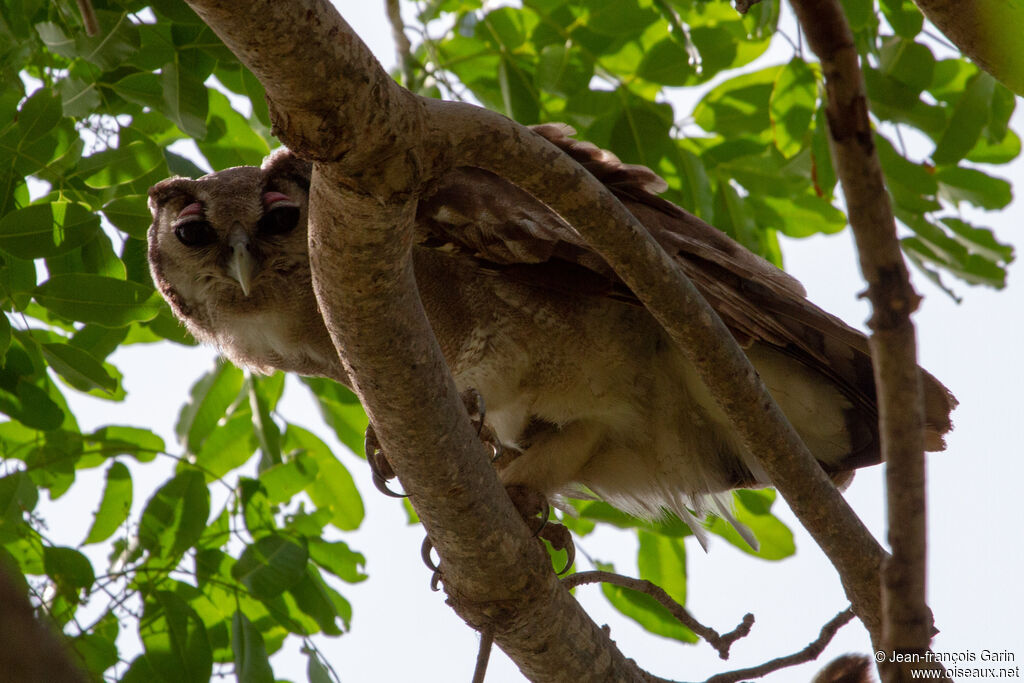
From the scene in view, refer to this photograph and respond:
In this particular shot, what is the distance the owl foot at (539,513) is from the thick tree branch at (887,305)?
155cm

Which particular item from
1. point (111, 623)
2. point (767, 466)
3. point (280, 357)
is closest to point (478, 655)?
point (767, 466)

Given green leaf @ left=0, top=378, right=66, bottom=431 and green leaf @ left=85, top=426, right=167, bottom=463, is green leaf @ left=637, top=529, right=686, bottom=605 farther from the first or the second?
green leaf @ left=0, top=378, right=66, bottom=431

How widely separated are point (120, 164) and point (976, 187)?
2404 mm

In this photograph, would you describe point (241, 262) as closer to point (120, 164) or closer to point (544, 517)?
point (120, 164)

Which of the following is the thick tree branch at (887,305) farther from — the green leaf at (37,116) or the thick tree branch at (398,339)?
the green leaf at (37,116)

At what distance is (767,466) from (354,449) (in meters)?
1.73

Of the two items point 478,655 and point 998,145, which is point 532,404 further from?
point 998,145

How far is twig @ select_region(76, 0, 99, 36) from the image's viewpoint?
86.2 inches

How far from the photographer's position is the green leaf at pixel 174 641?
7.72ft

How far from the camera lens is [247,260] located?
266 centimetres

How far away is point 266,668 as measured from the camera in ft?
8.02

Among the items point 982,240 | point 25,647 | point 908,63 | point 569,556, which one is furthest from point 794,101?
point 25,647

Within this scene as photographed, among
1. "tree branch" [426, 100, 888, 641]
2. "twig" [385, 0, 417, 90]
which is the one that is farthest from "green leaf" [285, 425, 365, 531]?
"tree branch" [426, 100, 888, 641]

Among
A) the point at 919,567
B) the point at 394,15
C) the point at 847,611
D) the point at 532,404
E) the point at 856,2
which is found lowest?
the point at 919,567
